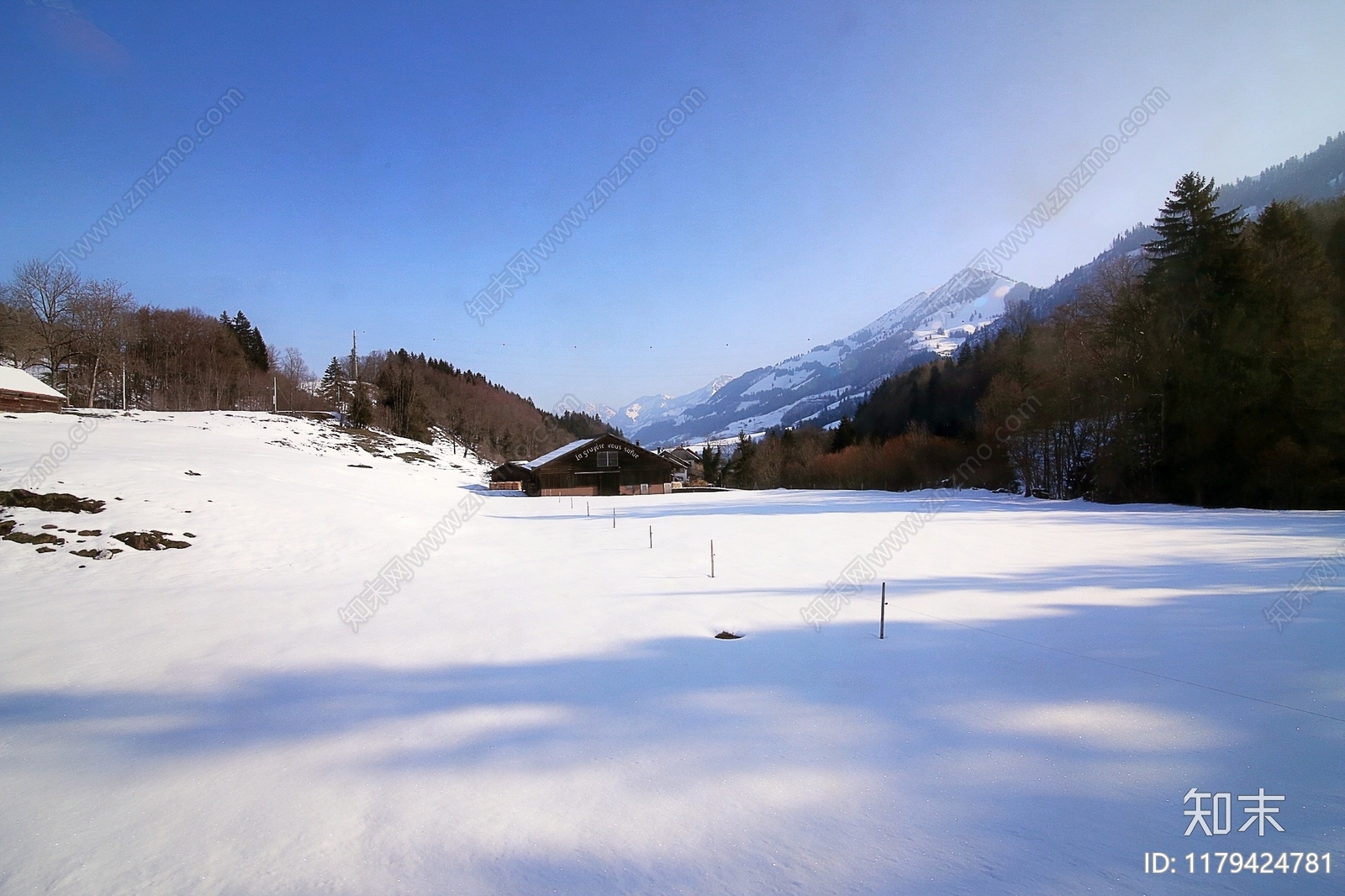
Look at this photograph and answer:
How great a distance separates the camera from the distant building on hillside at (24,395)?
2809 cm

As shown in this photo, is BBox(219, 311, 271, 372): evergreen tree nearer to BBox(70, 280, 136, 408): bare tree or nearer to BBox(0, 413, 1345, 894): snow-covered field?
BBox(70, 280, 136, 408): bare tree

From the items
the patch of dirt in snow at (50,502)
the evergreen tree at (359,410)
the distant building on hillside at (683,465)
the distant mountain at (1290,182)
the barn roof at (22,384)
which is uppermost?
the distant mountain at (1290,182)

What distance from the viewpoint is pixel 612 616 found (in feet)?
27.9

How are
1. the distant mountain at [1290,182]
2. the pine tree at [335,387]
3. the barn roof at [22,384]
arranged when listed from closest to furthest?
the barn roof at [22,384] < the pine tree at [335,387] < the distant mountain at [1290,182]

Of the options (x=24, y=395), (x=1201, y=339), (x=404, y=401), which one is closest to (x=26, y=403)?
(x=24, y=395)

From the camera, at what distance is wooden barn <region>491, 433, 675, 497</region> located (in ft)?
155

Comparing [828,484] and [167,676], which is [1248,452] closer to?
[167,676]

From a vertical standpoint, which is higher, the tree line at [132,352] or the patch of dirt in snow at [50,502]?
the tree line at [132,352]

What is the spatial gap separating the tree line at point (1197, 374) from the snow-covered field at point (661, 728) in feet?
48.3

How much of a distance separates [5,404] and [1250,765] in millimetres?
46116

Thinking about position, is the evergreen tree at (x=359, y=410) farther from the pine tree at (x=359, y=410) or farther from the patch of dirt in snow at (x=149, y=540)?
the patch of dirt in snow at (x=149, y=540)

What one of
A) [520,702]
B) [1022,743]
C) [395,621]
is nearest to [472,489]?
[395,621]

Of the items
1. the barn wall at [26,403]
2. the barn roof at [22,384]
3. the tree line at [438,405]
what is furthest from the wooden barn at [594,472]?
the barn roof at [22,384]

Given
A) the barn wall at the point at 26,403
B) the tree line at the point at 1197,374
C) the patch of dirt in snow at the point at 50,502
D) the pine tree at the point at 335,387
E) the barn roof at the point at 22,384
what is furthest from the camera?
the pine tree at the point at 335,387
